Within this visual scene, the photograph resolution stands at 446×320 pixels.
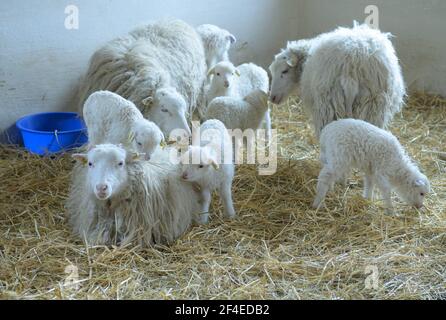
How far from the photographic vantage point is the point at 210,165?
4059 millimetres

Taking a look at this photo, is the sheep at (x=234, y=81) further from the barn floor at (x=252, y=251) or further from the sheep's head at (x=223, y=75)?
the barn floor at (x=252, y=251)

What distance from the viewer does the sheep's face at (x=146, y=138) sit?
402 cm

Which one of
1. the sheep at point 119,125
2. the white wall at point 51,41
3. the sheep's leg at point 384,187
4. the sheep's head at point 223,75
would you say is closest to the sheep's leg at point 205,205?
the sheep at point 119,125

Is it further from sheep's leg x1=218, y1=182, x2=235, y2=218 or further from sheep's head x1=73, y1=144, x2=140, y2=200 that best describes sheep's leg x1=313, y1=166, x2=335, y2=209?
sheep's head x1=73, y1=144, x2=140, y2=200

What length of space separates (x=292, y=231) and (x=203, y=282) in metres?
0.88

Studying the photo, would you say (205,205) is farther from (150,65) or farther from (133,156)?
(150,65)

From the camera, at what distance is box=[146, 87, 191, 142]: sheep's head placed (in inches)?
180

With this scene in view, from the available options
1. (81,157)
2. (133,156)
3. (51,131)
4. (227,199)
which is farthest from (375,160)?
(51,131)

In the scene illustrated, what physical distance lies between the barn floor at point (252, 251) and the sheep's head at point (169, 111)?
0.70 m

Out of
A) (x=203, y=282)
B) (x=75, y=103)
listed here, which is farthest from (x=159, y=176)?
(x=75, y=103)

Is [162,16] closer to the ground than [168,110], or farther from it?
farther from it

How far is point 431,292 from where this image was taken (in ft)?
11.6

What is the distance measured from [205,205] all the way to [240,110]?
1.07 metres
